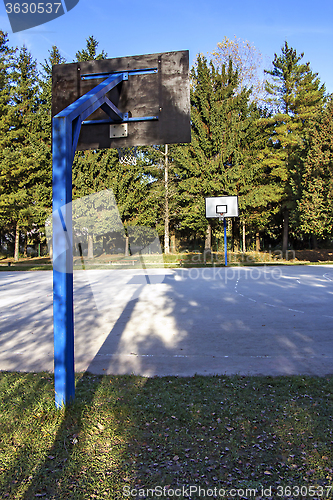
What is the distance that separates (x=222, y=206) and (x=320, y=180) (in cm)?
635

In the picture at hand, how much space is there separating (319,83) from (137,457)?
33074 mm

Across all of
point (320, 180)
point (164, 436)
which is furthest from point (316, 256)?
point (164, 436)

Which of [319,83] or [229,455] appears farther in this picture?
[319,83]

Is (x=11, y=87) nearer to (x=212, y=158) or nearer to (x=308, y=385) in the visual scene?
(x=212, y=158)

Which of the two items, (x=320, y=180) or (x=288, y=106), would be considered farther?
(x=288, y=106)

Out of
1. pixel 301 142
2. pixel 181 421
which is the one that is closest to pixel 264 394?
pixel 181 421

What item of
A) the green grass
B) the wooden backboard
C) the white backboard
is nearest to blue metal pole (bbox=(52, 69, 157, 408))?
the green grass

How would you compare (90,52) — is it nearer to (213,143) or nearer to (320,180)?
(213,143)

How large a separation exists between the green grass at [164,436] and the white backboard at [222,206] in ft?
61.8

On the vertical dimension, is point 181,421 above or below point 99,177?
below

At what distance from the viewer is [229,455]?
7.91 feet

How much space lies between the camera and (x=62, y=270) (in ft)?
9.95

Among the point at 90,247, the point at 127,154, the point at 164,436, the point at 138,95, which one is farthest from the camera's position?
the point at 90,247

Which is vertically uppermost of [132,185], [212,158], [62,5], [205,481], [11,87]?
[11,87]
